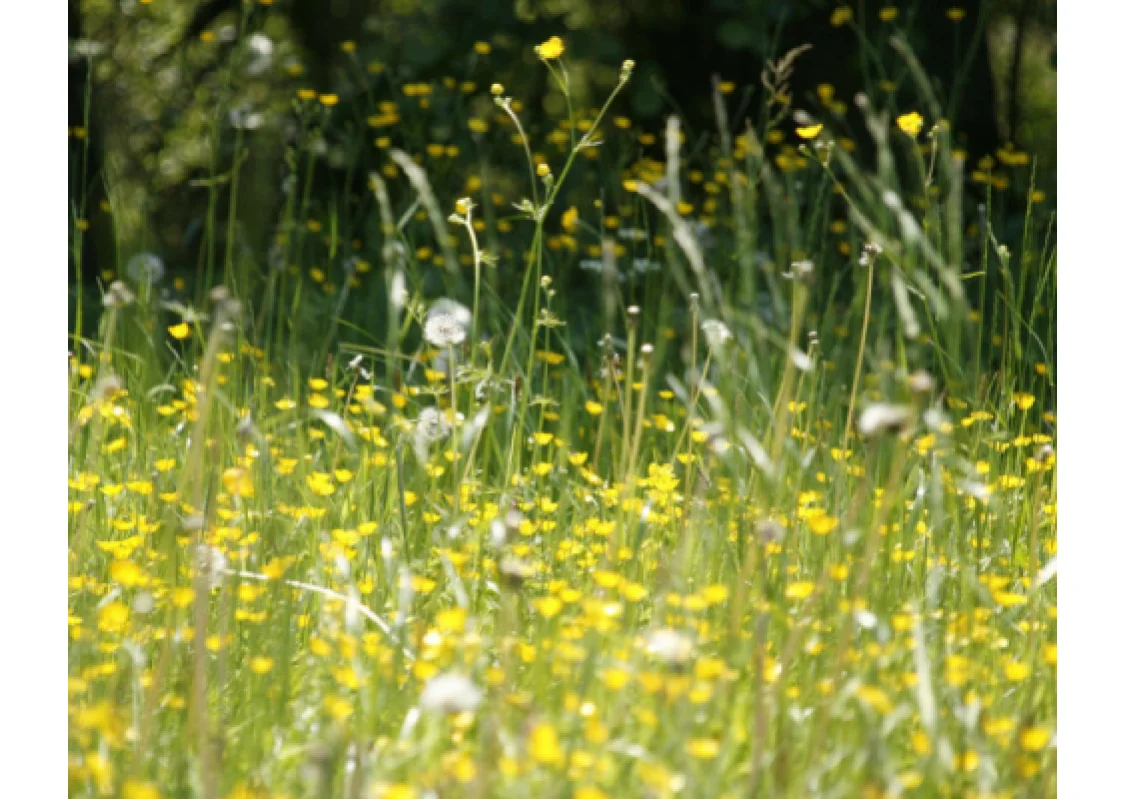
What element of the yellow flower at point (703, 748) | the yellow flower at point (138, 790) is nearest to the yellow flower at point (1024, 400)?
the yellow flower at point (703, 748)

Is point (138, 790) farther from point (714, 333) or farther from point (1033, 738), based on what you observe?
point (714, 333)

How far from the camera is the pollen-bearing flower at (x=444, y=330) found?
7.37 ft

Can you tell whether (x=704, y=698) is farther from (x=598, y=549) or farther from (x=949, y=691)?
(x=598, y=549)

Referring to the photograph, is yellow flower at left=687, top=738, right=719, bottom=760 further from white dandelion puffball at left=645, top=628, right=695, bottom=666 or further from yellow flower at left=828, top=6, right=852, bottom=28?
yellow flower at left=828, top=6, right=852, bottom=28

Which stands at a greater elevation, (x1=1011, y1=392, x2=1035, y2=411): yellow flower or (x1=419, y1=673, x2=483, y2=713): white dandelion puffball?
(x1=419, y1=673, x2=483, y2=713): white dandelion puffball

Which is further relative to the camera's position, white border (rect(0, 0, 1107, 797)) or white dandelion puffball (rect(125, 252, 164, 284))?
white dandelion puffball (rect(125, 252, 164, 284))

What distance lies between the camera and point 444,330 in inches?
89.5

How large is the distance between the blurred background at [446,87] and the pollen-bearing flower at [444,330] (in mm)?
1843

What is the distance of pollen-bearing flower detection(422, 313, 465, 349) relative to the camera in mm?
2246

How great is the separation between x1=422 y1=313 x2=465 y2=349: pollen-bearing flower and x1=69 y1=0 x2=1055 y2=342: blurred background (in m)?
1.84

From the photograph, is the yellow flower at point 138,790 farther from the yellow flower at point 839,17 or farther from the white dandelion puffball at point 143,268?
the yellow flower at point 839,17

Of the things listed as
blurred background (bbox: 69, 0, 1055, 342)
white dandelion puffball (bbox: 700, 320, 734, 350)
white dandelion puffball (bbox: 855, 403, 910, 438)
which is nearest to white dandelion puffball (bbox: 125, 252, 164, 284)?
blurred background (bbox: 69, 0, 1055, 342)

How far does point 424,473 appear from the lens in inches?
89.2
